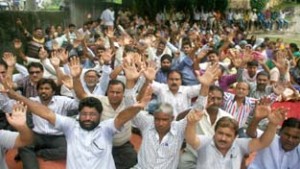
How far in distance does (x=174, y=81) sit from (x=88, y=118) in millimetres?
1992

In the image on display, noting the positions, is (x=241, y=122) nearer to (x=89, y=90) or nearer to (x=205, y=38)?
(x=89, y=90)

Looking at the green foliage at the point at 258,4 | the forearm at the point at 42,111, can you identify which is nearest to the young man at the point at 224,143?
the forearm at the point at 42,111

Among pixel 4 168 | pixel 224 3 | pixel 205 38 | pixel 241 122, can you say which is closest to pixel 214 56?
pixel 241 122

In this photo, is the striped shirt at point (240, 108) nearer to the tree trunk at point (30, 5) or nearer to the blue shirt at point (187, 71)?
the blue shirt at point (187, 71)

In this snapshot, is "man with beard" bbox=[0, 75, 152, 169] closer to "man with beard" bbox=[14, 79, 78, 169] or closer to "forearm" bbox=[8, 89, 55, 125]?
"forearm" bbox=[8, 89, 55, 125]

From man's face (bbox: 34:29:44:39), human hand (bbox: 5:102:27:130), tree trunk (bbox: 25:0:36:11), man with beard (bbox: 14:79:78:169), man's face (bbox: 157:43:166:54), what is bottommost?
man with beard (bbox: 14:79:78:169)

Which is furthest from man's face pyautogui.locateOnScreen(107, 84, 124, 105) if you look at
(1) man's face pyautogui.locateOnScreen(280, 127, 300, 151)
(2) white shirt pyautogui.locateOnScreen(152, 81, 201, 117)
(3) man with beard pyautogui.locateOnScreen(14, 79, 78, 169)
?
(1) man's face pyautogui.locateOnScreen(280, 127, 300, 151)

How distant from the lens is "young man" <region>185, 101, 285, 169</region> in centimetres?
381

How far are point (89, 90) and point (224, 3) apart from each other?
62.2 feet

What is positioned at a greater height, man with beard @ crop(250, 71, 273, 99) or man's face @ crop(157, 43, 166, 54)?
man's face @ crop(157, 43, 166, 54)

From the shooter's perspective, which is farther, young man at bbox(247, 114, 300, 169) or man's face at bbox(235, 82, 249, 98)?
man's face at bbox(235, 82, 249, 98)

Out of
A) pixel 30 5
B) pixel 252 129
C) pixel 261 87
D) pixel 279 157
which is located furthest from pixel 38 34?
pixel 279 157

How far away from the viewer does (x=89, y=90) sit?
20.5ft

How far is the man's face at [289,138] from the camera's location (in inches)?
152
